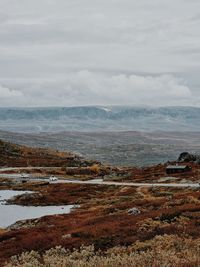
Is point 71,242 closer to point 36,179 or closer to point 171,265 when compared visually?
point 171,265

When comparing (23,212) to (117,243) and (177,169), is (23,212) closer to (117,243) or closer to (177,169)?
(177,169)

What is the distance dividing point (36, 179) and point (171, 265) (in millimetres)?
139687

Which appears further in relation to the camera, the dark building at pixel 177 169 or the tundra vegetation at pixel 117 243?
the dark building at pixel 177 169

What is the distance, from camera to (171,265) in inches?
824

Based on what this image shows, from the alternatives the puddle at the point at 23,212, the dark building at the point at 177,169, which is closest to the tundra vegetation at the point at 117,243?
the puddle at the point at 23,212

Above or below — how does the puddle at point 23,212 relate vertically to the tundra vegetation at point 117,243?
below

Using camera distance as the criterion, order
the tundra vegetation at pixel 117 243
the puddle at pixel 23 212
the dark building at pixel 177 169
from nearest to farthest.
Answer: the tundra vegetation at pixel 117 243, the puddle at pixel 23 212, the dark building at pixel 177 169

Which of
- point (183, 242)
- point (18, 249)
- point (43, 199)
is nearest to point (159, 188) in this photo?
point (43, 199)

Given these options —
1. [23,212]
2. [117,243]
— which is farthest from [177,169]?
[117,243]

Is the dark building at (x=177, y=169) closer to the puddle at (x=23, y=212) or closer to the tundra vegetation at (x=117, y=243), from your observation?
the puddle at (x=23, y=212)

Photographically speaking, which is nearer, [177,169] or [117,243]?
[117,243]

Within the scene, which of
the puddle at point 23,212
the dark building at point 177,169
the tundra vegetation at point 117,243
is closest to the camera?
the tundra vegetation at point 117,243

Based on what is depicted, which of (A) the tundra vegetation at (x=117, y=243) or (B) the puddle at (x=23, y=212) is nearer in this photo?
(A) the tundra vegetation at (x=117, y=243)

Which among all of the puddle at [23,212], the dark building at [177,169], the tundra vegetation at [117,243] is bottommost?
the puddle at [23,212]
